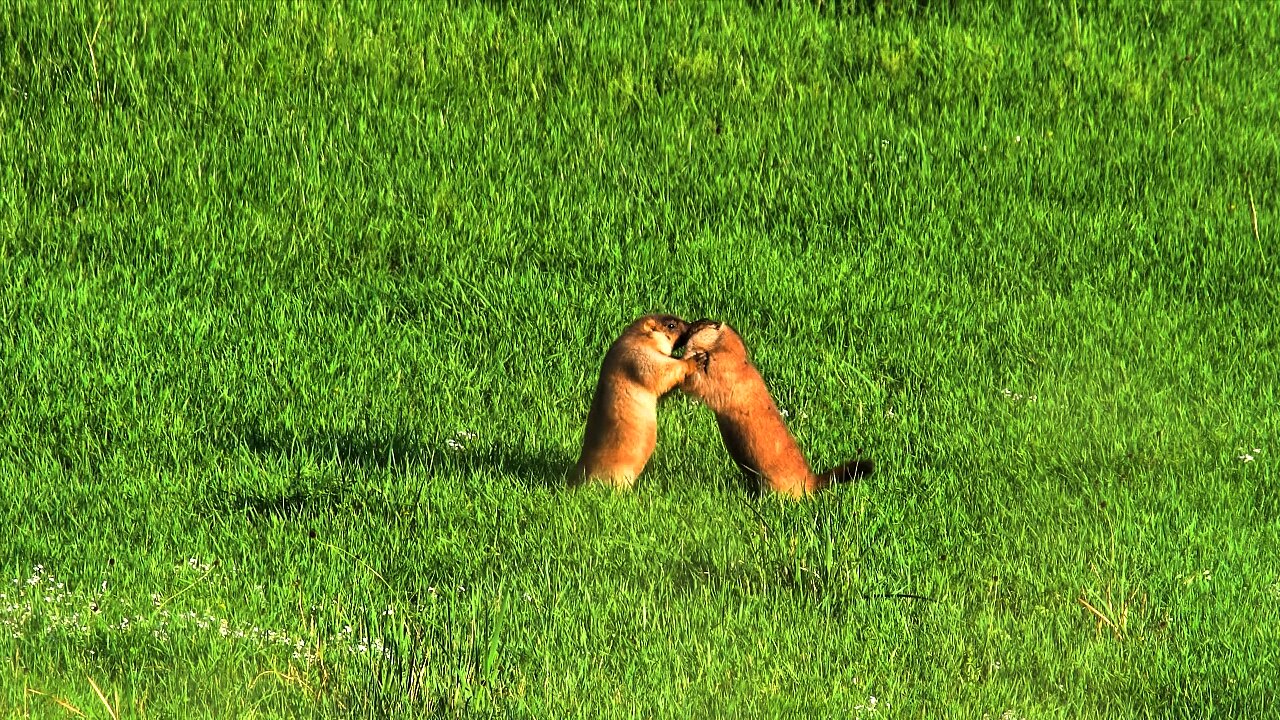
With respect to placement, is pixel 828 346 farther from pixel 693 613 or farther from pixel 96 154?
pixel 96 154

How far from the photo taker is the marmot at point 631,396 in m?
5.16

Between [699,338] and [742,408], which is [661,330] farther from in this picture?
[742,408]

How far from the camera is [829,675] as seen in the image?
4371mm

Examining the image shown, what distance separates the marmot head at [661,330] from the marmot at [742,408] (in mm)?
35

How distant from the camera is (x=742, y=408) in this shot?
523cm

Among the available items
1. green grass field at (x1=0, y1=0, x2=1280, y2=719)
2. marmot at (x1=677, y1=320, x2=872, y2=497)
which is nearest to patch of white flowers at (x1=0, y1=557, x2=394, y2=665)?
green grass field at (x1=0, y1=0, x2=1280, y2=719)

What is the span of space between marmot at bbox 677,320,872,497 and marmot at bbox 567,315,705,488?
1.9 inches

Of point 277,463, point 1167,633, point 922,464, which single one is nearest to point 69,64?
point 277,463

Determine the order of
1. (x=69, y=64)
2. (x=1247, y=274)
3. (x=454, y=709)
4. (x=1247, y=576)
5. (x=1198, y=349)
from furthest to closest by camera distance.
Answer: (x=69, y=64), (x=1247, y=274), (x=1198, y=349), (x=1247, y=576), (x=454, y=709)

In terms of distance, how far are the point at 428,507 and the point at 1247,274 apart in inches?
162

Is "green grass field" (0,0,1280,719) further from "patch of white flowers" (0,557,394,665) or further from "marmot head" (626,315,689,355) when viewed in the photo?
"marmot head" (626,315,689,355)

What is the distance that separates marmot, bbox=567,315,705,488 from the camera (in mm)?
5160

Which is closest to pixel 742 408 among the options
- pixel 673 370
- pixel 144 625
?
pixel 673 370

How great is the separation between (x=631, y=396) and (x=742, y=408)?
→ 36 cm
